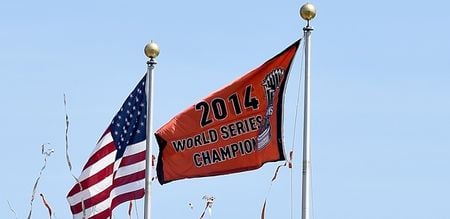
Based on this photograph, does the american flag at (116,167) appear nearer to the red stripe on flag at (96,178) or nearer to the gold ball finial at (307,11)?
the red stripe on flag at (96,178)

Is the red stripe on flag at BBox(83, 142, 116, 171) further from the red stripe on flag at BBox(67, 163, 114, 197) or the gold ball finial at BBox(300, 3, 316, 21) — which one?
the gold ball finial at BBox(300, 3, 316, 21)

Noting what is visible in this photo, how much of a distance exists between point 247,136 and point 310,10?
2.75 metres

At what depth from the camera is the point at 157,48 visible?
102 feet

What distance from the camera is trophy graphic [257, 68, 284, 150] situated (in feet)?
92.6

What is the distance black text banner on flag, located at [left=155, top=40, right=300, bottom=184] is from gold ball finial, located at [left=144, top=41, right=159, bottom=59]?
6.47 feet

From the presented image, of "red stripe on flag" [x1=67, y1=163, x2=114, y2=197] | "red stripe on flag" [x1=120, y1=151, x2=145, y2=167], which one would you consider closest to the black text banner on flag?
"red stripe on flag" [x1=120, y1=151, x2=145, y2=167]

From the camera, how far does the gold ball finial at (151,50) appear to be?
31094 mm

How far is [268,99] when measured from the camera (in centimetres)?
2842

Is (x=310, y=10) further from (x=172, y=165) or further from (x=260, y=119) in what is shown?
(x=172, y=165)

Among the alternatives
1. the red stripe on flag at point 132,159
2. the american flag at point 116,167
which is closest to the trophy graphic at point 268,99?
the american flag at point 116,167

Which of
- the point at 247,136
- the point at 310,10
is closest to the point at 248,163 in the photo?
the point at 247,136

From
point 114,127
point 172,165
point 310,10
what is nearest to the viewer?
point 310,10

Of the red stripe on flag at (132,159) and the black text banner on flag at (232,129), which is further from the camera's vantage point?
the red stripe on flag at (132,159)

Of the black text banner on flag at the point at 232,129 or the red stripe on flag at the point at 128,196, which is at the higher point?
the black text banner on flag at the point at 232,129
